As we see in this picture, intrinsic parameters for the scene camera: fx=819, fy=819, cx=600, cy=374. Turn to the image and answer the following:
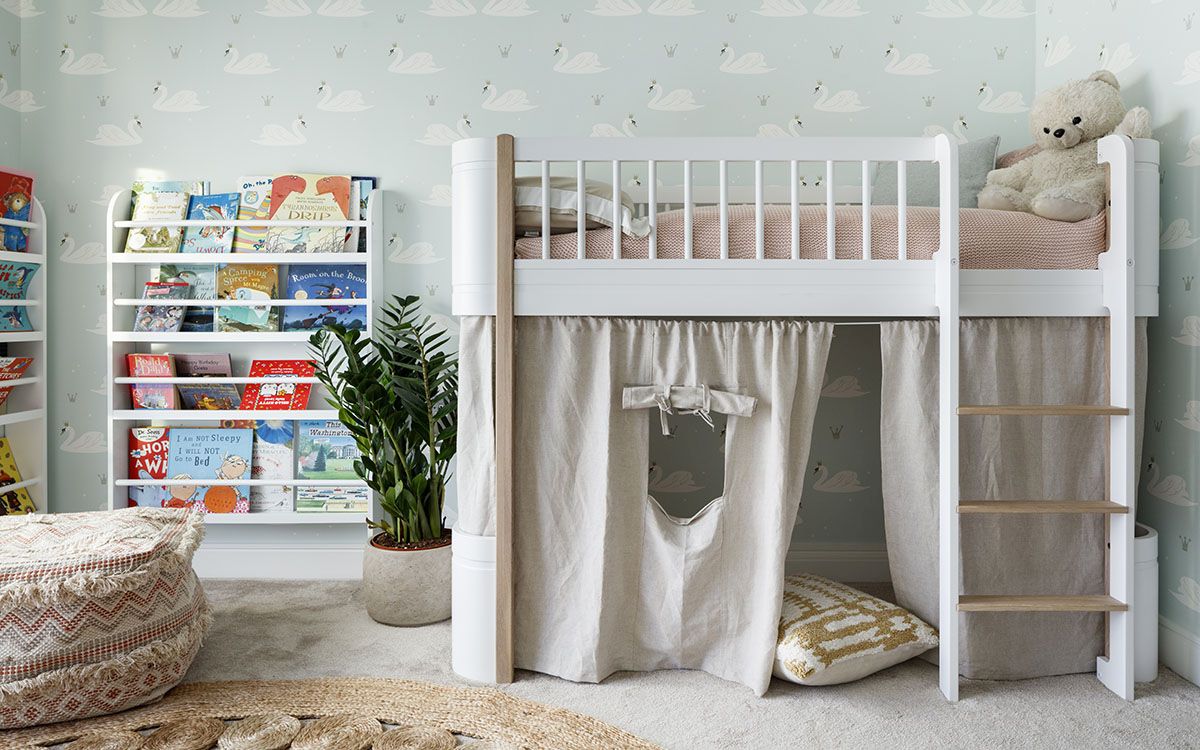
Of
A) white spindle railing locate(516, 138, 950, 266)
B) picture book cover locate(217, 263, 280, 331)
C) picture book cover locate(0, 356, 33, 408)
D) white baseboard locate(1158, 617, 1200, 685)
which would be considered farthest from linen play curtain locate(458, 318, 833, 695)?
picture book cover locate(0, 356, 33, 408)

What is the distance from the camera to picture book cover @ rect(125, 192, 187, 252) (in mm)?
3029

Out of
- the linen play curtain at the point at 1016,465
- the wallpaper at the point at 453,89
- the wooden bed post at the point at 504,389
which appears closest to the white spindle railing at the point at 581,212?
the wooden bed post at the point at 504,389

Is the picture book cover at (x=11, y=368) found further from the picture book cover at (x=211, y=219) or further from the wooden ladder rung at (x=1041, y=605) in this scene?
the wooden ladder rung at (x=1041, y=605)

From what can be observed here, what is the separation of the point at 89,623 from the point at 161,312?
1.46 m

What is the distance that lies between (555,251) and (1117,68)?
1.86m

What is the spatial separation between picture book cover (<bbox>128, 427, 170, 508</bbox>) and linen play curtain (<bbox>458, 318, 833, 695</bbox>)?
1.53 m

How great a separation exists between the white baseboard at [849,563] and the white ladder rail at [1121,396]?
37.7 inches

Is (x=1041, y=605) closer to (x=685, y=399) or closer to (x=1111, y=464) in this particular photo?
(x=1111, y=464)

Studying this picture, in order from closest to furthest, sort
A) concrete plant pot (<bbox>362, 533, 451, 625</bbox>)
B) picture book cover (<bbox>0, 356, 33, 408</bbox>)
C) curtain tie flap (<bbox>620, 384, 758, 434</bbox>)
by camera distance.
→ curtain tie flap (<bbox>620, 384, 758, 434</bbox>)
concrete plant pot (<bbox>362, 533, 451, 625</bbox>)
picture book cover (<bbox>0, 356, 33, 408</bbox>)

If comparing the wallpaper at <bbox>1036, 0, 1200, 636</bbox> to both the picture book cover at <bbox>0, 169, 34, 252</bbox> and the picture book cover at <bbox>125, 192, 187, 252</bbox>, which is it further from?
the picture book cover at <bbox>0, 169, 34, 252</bbox>

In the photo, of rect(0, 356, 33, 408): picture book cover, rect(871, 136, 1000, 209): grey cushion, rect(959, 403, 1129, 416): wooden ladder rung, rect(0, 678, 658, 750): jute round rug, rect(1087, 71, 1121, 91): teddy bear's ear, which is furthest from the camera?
rect(0, 356, 33, 408): picture book cover

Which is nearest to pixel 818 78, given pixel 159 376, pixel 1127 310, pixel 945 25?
pixel 945 25

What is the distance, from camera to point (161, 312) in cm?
304

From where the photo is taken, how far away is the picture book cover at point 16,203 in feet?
9.47
